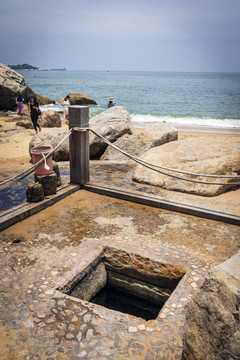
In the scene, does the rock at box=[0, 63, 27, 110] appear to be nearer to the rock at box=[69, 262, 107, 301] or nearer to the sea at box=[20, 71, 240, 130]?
the sea at box=[20, 71, 240, 130]

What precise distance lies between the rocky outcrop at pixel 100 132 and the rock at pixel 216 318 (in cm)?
686

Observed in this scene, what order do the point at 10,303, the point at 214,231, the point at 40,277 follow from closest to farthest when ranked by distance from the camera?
1. the point at 10,303
2. the point at 40,277
3. the point at 214,231

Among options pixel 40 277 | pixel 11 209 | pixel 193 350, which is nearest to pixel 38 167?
pixel 11 209

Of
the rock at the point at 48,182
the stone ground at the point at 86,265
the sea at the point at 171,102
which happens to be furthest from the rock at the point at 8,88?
the stone ground at the point at 86,265

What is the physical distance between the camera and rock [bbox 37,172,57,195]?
515 cm

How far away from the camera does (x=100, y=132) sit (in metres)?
9.05

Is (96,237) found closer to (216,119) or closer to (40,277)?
(40,277)

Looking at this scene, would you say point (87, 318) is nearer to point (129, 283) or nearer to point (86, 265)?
point (86, 265)

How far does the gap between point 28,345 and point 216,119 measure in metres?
26.5

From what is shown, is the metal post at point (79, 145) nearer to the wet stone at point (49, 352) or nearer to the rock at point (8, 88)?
the wet stone at point (49, 352)

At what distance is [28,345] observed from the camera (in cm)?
237

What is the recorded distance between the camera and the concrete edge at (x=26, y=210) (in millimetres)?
4277

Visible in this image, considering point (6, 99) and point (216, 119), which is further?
point (216, 119)

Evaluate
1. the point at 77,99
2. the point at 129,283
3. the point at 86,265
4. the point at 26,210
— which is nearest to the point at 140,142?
the point at 26,210
